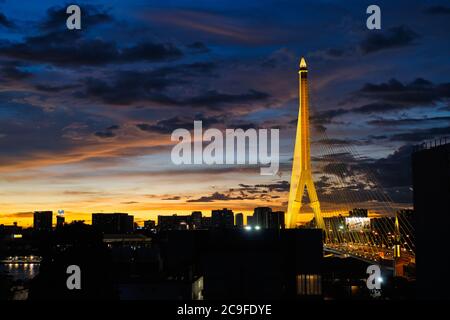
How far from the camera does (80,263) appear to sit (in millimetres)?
17453

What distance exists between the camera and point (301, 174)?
32.6 m

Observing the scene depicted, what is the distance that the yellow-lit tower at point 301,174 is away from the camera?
106 feet

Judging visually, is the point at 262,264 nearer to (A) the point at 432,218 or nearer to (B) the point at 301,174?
(A) the point at 432,218

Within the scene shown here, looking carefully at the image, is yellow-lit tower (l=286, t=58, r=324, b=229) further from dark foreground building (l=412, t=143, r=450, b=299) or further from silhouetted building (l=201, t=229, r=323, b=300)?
dark foreground building (l=412, t=143, r=450, b=299)

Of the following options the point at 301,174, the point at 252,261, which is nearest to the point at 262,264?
the point at 252,261

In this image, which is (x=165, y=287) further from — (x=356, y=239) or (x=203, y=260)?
(x=356, y=239)

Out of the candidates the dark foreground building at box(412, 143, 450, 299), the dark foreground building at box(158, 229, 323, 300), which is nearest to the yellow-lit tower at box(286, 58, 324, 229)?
the dark foreground building at box(158, 229, 323, 300)

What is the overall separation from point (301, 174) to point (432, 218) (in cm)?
1759

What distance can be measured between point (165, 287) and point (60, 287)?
360cm

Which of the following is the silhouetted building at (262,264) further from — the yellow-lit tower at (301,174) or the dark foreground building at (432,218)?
the yellow-lit tower at (301,174)

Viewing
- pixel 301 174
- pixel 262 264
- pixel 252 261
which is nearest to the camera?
pixel 252 261

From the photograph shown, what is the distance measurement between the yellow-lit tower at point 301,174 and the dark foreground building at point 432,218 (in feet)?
52.1

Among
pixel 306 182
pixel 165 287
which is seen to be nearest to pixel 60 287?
pixel 165 287
